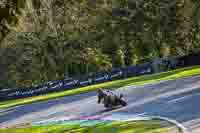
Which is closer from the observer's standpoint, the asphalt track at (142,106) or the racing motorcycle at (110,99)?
the asphalt track at (142,106)

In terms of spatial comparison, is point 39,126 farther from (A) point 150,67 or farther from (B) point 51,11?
(B) point 51,11

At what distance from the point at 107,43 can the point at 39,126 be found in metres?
40.1

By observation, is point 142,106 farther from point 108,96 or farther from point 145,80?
point 145,80

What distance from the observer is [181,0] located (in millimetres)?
58219

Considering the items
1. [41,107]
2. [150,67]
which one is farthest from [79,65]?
[41,107]

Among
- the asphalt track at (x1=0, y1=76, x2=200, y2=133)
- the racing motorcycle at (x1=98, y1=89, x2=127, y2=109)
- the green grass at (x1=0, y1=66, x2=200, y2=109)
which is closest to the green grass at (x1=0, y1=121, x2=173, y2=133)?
the asphalt track at (x1=0, y1=76, x2=200, y2=133)

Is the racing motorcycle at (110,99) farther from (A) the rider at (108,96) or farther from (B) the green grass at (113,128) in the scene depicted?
(B) the green grass at (113,128)

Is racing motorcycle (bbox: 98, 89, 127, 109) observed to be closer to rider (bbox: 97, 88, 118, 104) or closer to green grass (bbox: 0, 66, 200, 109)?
rider (bbox: 97, 88, 118, 104)

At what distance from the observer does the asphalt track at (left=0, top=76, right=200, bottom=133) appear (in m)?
18.7

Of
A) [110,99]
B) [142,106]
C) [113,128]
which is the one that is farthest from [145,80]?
[113,128]

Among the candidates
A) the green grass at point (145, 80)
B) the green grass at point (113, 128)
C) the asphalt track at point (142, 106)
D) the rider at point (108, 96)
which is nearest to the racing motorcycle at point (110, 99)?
the rider at point (108, 96)

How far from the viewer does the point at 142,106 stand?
22.1 m

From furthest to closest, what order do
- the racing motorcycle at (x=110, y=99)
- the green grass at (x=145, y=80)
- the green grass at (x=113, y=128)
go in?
the green grass at (x=145, y=80)
the racing motorcycle at (x=110, y=99)
the green grass at (x=113, y=128)

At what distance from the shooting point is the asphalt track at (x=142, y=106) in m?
18.7
